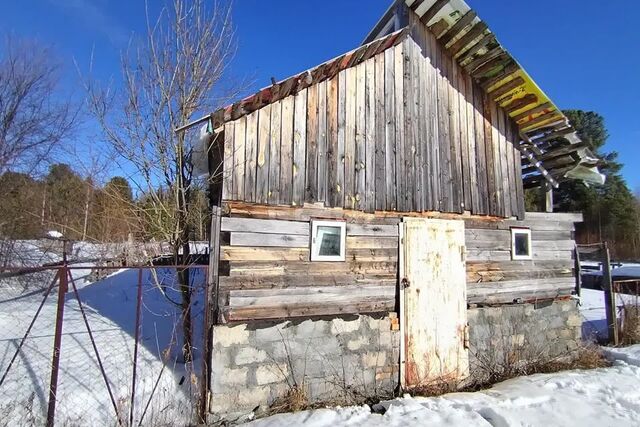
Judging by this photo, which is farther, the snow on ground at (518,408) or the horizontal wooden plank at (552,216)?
the horizontal wooden plank at (552,216)

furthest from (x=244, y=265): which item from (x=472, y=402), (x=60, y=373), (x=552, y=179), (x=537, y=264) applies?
(x=552, y=179)

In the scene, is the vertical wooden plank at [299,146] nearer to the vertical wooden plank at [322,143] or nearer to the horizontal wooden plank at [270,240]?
the vertical wooden plank at [322,143]

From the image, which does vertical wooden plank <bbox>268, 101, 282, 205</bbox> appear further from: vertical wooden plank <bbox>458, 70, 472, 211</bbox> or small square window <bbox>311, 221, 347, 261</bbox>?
vertical wooden plank <bbox>458, 70, 472, 211</bbox>

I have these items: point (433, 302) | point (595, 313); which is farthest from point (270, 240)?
point (595, 313)

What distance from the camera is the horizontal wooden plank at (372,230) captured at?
5.86 metres

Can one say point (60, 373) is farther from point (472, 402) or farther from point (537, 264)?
point (537, 264)

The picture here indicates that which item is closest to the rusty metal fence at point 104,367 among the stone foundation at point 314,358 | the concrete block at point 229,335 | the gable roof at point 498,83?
the concrete block at point 229,335

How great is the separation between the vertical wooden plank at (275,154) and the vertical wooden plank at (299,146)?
245mm

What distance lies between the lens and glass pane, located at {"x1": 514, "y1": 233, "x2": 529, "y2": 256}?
7.43 m

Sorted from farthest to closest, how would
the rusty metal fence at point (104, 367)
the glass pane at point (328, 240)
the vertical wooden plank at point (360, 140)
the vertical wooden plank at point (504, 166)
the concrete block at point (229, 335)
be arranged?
the vertical wooden plank at point (504, 166)
the vertical wooden plank at point (360, 140)
the glass pane at point (328, 240)
the concrete block at point (229, 335)
the rusty metal fence at point (104, 367)

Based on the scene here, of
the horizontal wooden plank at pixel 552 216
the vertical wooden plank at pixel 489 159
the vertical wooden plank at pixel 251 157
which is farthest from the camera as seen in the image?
the horizontal wooden plank at pixel 552 216

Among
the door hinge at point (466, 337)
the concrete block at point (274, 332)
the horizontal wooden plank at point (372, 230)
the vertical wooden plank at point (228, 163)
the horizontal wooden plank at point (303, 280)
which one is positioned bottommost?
the door hinge at point (466, 337)

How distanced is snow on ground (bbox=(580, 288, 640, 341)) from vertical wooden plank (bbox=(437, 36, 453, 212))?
5.43m

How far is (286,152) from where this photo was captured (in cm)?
552
